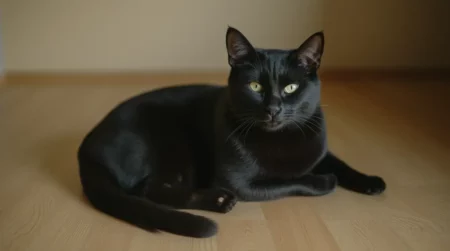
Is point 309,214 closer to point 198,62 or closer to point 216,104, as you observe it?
point 216,104

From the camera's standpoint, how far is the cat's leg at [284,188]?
133cm

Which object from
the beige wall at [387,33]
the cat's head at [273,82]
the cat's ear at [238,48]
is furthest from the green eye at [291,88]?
the beige wall at [387,33]

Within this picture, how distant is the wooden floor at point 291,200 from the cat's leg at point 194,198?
0.04 metres

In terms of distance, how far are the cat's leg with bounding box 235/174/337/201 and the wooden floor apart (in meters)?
0.02

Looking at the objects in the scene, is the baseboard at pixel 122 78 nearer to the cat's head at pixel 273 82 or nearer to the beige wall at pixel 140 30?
the beige wall at pixel 140 30

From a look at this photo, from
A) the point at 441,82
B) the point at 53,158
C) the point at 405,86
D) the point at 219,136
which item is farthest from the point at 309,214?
the point at 441,82

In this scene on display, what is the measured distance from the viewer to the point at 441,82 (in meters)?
2.63

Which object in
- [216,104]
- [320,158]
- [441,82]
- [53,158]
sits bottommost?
[441,82]

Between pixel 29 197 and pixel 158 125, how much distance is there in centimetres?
41

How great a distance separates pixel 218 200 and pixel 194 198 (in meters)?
0.06

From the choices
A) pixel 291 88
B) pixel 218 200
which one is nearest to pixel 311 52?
pixel 291 88

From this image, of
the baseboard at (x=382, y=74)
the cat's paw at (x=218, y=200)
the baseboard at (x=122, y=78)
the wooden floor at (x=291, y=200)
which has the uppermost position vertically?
the cat's paw at (x=218, y=200)

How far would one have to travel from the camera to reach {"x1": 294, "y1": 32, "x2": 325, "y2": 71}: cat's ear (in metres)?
1.24

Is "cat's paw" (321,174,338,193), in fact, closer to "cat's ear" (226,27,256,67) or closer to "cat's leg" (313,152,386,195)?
"cat's leg" (313,152,386,195)
